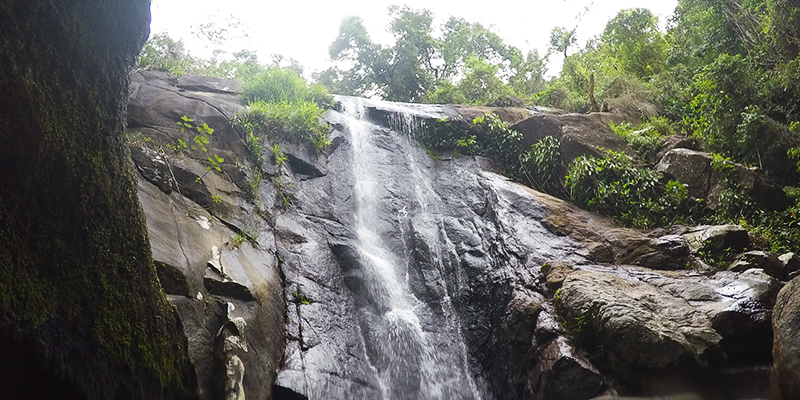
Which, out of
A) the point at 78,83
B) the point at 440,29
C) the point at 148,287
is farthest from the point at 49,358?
the point at 440,29

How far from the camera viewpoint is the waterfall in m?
6.39

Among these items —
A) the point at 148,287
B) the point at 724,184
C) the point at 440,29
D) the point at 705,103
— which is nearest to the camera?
the point at 148,287

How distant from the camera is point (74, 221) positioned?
2445 millimetres

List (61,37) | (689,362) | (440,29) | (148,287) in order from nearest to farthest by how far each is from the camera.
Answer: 1. (61,37)
2. (148,287)
3. (689,362)
4. (440,29)

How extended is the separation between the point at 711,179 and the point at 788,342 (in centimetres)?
533

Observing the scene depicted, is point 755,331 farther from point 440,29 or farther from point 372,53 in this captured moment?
point 440,29

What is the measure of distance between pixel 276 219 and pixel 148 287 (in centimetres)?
501

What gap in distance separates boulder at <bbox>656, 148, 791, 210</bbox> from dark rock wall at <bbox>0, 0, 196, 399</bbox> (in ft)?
31.4

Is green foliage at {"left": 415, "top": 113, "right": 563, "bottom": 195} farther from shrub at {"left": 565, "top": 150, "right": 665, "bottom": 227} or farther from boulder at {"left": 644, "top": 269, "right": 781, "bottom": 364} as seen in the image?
boulder at {"left": 644, "top": 269, "right": 781, "bottom": 364}

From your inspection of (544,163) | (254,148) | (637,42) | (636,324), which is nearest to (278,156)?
(254,148)

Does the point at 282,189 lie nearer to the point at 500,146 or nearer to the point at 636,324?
the point at 500,146

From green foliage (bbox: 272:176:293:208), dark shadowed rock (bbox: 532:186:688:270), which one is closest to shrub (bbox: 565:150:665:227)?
dark shadowed rock (bbox: 532:186:688:270)

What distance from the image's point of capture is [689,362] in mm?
5062

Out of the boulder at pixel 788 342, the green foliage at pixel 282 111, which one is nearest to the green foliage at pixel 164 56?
the green foliage at pixel 282 111
